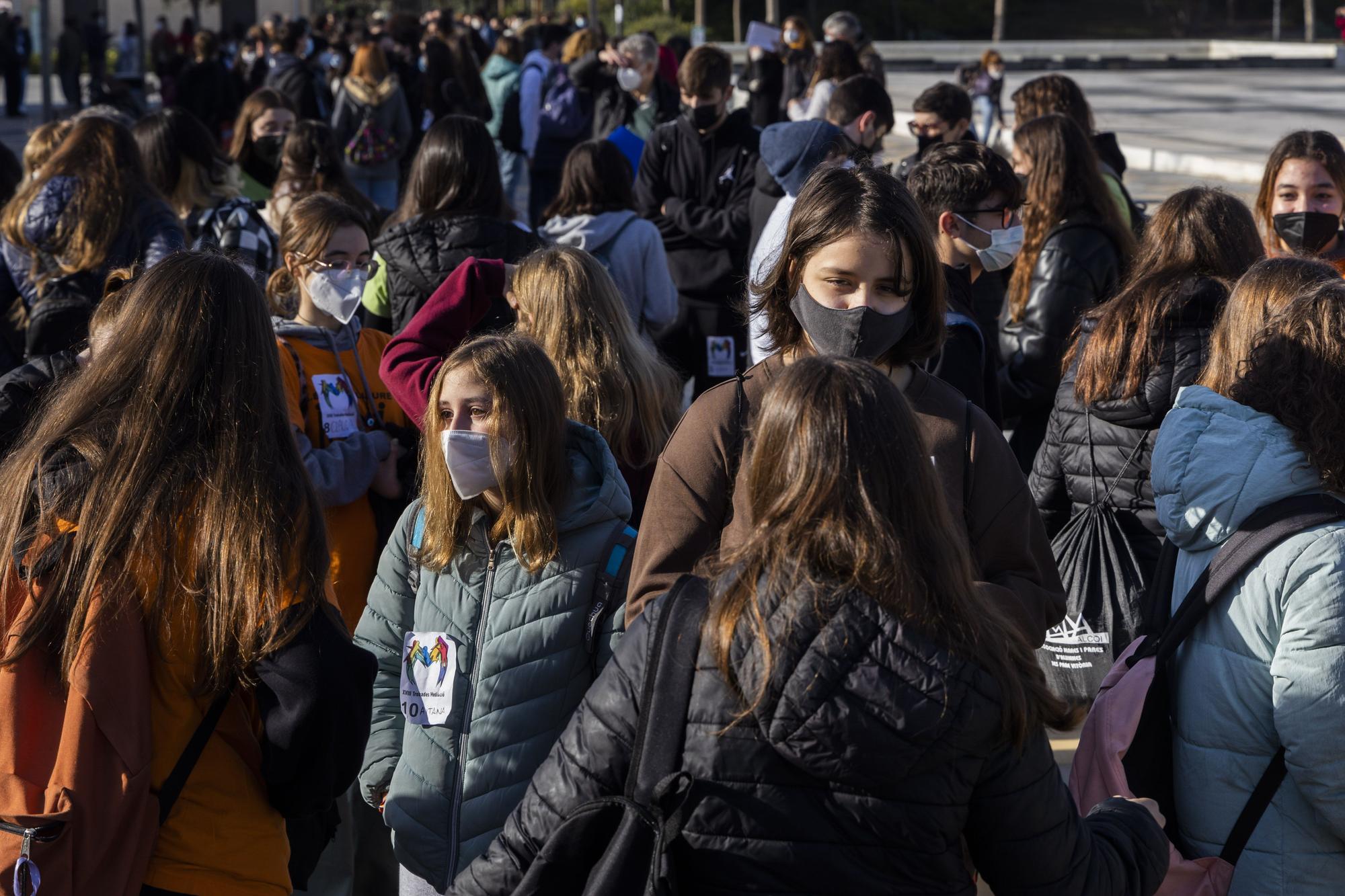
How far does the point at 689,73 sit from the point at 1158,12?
2734 inches

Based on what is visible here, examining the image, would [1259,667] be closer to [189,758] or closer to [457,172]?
[189,758]

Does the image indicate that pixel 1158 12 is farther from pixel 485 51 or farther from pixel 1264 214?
pixel 1264 214

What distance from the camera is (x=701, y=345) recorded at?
697cm

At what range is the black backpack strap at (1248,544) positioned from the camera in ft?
8.45

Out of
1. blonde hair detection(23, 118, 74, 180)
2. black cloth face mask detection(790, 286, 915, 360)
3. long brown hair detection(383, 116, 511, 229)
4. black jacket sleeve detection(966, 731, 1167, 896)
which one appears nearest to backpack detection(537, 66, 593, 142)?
blonde hair detection(23, 118, 74, 180)

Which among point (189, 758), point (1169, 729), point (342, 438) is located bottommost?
point (1169, 729)

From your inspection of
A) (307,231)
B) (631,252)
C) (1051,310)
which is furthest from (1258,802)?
(631,252)

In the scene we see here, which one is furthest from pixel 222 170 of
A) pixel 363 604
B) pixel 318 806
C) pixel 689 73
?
pixel 318 806

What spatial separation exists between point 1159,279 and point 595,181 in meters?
2.56

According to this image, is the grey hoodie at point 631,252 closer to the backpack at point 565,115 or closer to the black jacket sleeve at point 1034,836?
A: the black jacket sleeve at point 1034,836

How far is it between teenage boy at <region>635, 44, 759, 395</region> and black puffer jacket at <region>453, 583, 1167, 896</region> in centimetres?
495

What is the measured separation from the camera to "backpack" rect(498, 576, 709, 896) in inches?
73.4

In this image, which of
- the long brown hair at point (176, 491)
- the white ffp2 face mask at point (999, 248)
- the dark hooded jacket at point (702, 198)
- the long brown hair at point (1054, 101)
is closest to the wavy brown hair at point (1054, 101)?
the long brown hair at point (1054, 101)

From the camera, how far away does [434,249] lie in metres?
5.12
